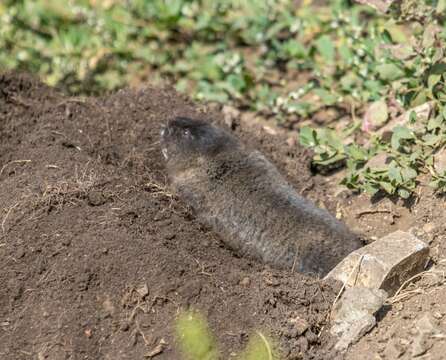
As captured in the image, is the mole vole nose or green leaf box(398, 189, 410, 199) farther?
the mole vole nose

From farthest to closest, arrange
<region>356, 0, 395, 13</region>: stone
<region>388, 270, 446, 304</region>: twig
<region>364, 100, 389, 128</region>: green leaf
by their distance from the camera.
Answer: <region>364, 100, 389, 128</region>: green leaf, <region>356, 0, 395, 13</region>: stone, <region>388, 270, 446, 304</region>: twig

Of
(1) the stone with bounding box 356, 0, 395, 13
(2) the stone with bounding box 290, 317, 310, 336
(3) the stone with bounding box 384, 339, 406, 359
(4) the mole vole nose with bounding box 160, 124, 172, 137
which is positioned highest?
(1) the stone with bounding box 356, 0, 395, 13

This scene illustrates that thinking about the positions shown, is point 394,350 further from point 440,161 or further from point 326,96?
point 326,96

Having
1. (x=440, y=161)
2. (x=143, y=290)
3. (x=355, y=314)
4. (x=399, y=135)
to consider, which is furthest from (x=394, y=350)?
(x=399, y=135)

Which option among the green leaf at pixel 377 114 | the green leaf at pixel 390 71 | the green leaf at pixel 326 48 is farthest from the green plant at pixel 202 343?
the green leaf at pixel 326 48

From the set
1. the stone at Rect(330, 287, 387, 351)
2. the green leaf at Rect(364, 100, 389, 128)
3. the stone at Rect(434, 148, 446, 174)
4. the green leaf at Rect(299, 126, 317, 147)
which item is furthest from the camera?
the green leaf at Rect(364, 100, 389, 128)

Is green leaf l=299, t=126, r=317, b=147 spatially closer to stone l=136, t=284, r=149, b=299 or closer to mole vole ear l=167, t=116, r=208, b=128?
mole vole ear l=167, t=116, r=208, b=128

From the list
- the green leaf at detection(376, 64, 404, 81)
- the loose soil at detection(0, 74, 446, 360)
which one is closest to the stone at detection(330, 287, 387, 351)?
the loose soil at detection(0, 74, 446, 360)

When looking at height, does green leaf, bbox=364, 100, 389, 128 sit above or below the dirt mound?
above
